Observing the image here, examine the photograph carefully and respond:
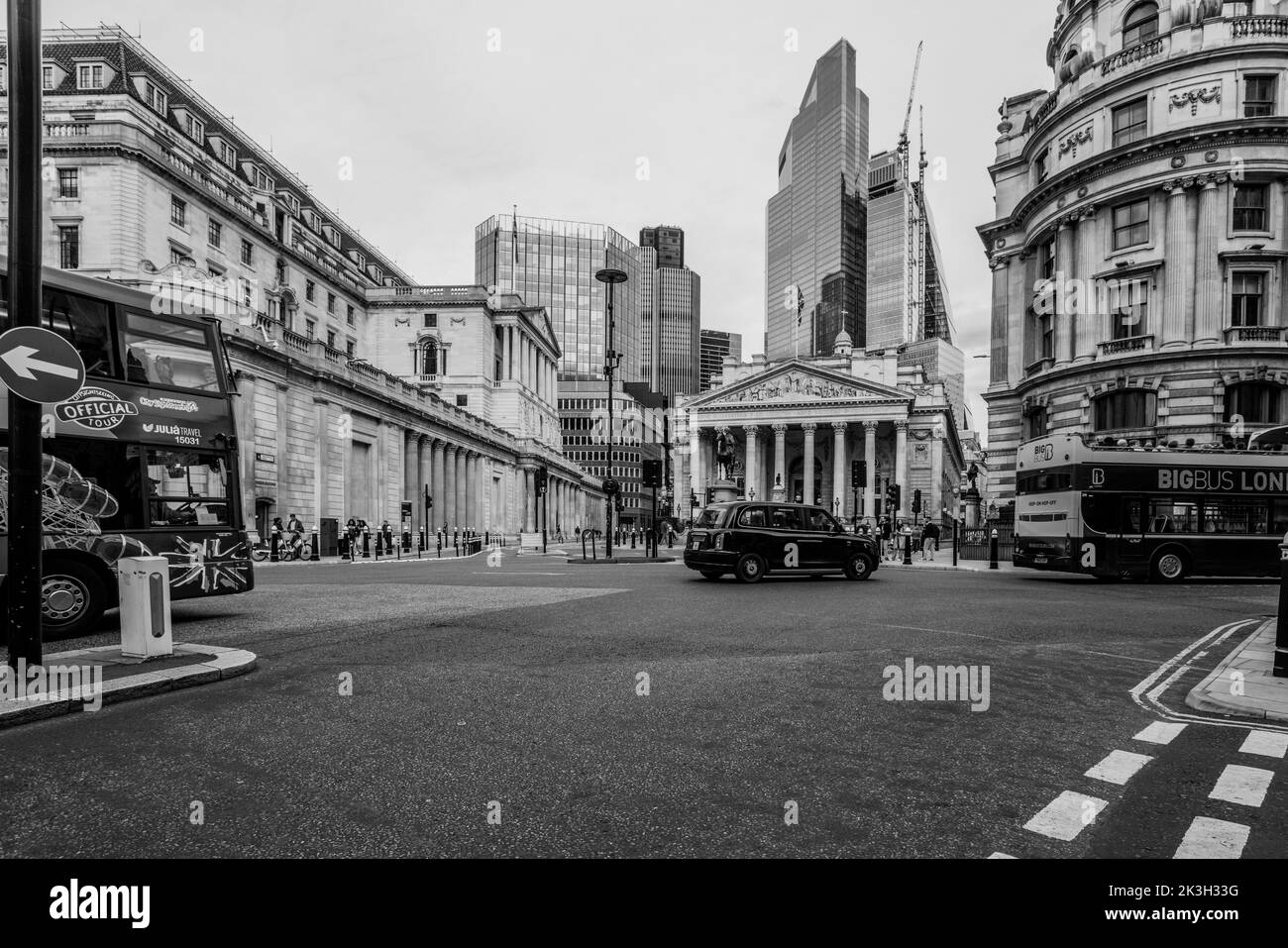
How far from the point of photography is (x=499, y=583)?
1630cm

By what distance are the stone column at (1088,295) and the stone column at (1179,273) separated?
2.88m

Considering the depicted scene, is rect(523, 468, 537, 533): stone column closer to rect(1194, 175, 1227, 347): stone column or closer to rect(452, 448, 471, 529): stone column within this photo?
rect(452, 448, 471, 529): stone column

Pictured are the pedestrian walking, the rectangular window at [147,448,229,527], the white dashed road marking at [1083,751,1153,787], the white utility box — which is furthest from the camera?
the pedestrian walking

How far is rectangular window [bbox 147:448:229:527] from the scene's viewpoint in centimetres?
947

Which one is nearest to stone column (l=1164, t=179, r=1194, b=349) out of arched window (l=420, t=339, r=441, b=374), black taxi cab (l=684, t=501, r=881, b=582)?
black taxi cab (l=684, t=501, r=881, b=582)

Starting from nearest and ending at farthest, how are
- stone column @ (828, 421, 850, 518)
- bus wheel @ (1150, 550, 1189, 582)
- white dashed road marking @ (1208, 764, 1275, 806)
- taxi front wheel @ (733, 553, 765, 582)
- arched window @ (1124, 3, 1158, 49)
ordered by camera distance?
white dashed road marking @ (1208, 764, 1275, 806), taxi front wheel @ (733, 553, 765, 582), bus wheel @ (1150, 550, 1189, 582), arched window @ (1124, 3, 1158, 49), stone column @ (828, 421, 850, 518)

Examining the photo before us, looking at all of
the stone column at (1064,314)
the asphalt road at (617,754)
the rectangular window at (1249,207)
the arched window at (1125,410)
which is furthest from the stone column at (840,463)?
the asphalt road at (617,754)

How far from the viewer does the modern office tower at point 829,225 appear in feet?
611

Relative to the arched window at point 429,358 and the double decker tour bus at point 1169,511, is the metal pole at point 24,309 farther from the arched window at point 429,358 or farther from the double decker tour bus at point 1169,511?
the arched window at point 429,358

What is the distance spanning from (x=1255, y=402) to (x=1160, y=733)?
111 feet

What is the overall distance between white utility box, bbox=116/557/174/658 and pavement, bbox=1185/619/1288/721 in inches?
336

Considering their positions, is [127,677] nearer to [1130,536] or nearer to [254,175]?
[1130,536]
